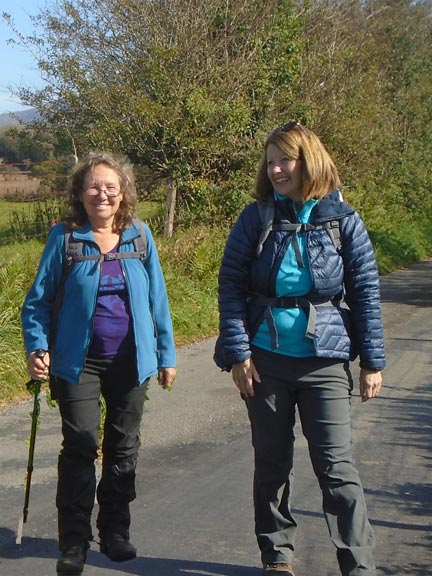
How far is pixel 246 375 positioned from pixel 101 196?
3.55 feet

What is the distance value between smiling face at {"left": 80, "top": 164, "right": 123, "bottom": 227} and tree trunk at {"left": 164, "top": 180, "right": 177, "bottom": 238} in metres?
9.22

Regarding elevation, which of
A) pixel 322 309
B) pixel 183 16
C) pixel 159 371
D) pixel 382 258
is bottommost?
pixel 382 258

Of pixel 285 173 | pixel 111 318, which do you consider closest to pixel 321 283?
pixel 285 173

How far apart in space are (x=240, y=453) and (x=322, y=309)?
2.36m

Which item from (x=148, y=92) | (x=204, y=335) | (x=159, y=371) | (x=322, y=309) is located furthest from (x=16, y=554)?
(x=148, y=92)

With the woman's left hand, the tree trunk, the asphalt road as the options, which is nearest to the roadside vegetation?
the tree trunk

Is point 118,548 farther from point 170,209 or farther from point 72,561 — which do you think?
point 170,209

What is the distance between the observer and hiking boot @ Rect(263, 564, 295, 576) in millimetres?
3912

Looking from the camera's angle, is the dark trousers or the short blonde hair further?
the dark trousers

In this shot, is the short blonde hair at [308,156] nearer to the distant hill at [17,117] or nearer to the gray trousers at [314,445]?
the gray trousers at [314,445]

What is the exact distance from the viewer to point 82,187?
423cm

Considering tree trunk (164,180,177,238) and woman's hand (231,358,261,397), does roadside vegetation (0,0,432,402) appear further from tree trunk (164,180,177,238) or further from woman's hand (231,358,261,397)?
woman's hand (231,358,261,397)

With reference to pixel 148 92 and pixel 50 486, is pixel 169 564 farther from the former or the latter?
pixel 148 92

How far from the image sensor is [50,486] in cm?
521
